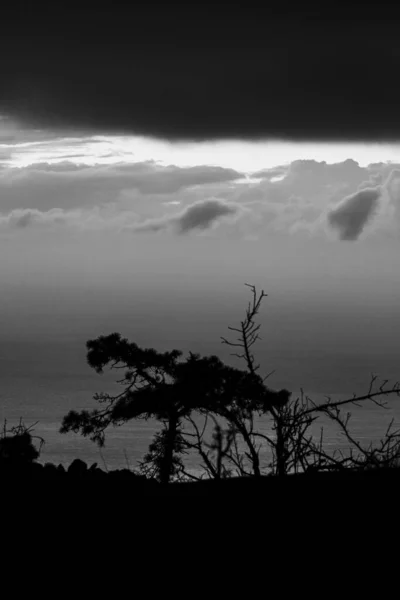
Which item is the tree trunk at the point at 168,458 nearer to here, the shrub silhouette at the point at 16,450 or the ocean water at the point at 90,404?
the shrub silhouette at the point at 16,450

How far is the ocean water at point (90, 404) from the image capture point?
268 feet

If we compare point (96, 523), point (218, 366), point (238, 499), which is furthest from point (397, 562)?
point (218, 366)

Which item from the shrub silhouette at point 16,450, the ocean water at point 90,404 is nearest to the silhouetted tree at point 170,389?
the shrub silhouette at point 16,450

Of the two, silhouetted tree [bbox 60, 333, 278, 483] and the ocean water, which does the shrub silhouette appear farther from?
the ocean water

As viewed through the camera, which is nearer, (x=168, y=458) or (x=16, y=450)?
(x=16, y=450)

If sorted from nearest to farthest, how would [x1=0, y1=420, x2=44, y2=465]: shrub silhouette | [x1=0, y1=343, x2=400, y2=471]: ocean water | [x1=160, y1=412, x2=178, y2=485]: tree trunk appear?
[x1=0, y1=420, x2=44, y2=465]: shrub silhouette → [x1=160, y1=412, x2=178, y2=485]: tree trunk → [x1=0, y1=343, x2=400, y2=471]: ocean water

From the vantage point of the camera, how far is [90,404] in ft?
413

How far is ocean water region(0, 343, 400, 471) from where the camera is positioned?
81781mm

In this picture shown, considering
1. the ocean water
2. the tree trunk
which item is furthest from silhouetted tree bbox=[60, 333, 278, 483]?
the ocean water

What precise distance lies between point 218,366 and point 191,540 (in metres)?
9.87

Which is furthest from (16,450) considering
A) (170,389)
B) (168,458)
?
(170,389)

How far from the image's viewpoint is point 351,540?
6125mm

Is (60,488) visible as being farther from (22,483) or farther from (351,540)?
(351,540)

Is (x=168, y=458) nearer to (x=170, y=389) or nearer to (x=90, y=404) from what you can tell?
(x=170, y=389)
